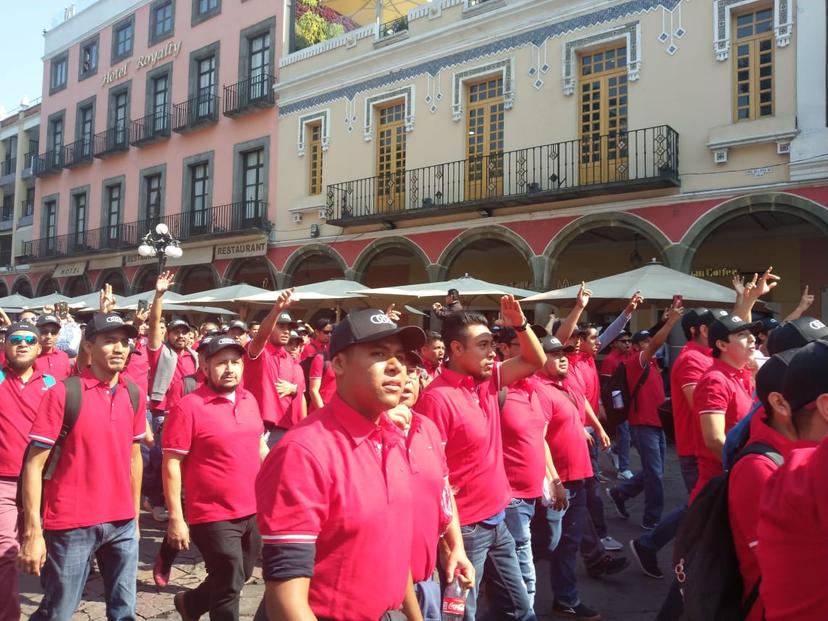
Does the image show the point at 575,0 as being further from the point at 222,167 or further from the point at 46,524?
the point at 46,524

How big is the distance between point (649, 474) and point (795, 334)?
3.43m

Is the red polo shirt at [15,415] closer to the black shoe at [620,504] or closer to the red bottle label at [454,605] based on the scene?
the red bottle label at [454,605]

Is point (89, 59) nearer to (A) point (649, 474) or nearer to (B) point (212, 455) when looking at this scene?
(A) point (649, 474)

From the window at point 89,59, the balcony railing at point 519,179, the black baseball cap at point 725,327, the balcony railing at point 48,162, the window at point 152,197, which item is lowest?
the black baseball cap at point 725,327

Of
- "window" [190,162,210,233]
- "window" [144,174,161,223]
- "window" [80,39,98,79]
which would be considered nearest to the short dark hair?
"window" [190,162,210,233]

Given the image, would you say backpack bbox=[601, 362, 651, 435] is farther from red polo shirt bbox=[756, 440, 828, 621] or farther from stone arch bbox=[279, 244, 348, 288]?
stone arch bbox=[279, 244, 348, 288]

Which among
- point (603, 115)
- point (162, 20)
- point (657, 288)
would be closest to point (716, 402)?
point (657, 288)

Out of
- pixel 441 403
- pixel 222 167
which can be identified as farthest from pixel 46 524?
pixel 222 167

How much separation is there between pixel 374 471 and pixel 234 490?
1.97 meters

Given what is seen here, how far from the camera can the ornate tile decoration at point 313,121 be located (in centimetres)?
1822

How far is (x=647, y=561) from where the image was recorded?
5363 mm

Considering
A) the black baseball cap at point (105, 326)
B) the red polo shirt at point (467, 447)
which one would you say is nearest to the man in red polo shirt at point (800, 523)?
the red polo shirt at point (467, 447)

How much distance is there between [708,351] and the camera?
15.8ft

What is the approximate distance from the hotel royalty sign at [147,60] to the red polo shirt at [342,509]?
23711 mm
